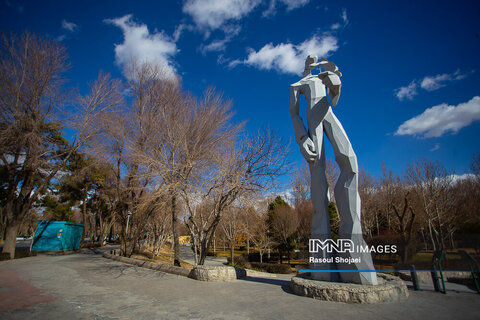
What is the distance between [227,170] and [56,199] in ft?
100

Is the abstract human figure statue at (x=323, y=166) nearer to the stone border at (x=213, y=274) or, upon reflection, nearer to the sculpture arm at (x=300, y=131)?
the sculpture arm at (x=300, y=131)

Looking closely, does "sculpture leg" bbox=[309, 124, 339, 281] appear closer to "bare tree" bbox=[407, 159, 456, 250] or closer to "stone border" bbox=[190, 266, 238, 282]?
"stone border" bbox=[190, 266, 238, 282]

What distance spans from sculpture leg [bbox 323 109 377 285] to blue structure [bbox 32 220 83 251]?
20.1 meters

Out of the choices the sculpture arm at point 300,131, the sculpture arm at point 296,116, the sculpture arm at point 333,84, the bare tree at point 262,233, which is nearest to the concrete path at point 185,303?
the sculpture arm at point 300,131

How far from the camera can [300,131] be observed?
8.40 meters

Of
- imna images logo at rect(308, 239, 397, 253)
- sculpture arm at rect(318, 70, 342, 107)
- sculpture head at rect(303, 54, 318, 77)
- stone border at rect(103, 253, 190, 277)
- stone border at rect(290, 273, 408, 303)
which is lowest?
stone border at rect(103, 253, 190, 277)

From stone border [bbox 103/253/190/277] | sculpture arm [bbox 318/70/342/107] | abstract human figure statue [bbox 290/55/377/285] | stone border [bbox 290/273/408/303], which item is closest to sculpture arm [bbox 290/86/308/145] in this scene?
abstract human figure statue [bbox 290/55/377/285]

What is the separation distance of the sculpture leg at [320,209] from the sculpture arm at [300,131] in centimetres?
20

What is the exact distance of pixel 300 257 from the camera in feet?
82.8

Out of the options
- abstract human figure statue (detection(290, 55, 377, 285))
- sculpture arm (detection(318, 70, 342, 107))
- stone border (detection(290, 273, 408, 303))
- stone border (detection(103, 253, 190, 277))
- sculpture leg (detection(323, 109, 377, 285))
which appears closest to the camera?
stone border (detection(290, 273, 408, 303))

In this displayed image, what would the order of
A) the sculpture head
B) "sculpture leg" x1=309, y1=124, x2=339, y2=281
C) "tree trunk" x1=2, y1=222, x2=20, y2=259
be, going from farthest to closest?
"tree trunk" x1=2, y1=222, x2=20, y2=259 → the sculpture head → "sculpture leg" x1=309, y1=124, x2=339, y2=281

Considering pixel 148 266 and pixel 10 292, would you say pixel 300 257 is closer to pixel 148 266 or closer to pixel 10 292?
pixel 148 266

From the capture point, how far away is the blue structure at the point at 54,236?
17.2m

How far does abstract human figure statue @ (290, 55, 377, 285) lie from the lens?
6.67m
